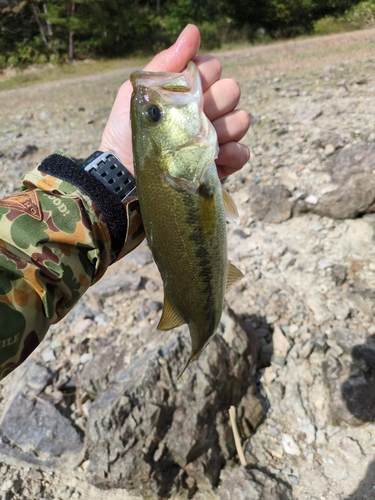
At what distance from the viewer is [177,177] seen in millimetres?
1787

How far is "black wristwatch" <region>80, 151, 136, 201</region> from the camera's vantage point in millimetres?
2254

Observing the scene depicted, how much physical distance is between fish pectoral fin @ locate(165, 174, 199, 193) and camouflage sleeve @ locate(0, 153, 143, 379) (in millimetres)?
297

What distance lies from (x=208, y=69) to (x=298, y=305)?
107 inches

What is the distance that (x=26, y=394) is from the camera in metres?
3.44

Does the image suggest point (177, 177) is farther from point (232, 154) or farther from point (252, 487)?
point (252, 487)

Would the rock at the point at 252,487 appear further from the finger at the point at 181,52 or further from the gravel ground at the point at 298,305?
the finger at the point at 181,52

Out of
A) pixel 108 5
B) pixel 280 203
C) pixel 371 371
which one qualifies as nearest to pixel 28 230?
pixel 371 371

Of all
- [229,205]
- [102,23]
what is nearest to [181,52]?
[229,205]

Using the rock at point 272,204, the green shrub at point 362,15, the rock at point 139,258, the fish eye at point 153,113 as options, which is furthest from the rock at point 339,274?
the green shrub at point 362,15

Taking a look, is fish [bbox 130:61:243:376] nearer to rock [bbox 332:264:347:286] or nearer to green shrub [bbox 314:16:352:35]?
rock [bbox 332:264:347:286]

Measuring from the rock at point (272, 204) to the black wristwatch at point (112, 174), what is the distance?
3.18 metres

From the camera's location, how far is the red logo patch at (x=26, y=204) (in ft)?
6.66

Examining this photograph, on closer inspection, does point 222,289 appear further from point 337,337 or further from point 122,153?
point 337,337

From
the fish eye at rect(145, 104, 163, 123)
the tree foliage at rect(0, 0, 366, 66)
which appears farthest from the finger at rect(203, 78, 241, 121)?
the tree foliage at rect(0, 0, 366, 66)
